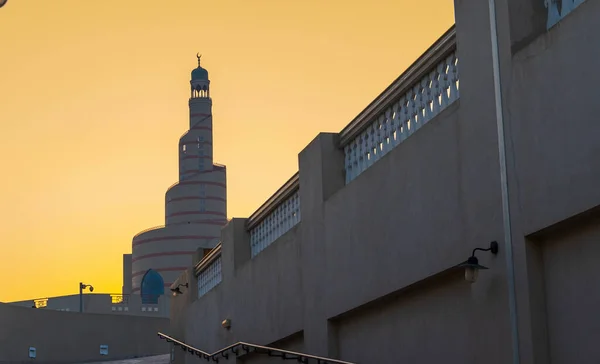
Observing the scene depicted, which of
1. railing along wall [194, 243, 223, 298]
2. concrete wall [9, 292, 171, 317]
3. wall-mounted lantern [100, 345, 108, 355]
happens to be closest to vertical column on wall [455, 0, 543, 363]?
railing along wall [194, 243, 223, 298]

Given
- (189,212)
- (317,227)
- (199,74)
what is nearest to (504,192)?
(317,227)

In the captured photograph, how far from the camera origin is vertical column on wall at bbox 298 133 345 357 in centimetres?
1272

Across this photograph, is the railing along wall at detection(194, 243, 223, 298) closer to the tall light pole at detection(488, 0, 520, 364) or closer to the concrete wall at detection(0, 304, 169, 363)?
the tall light pole at detection(488, 0, 520, 364)

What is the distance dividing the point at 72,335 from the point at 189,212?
36.7m

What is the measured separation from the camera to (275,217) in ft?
50.6

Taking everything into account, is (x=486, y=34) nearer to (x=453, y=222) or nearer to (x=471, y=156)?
(x=471, y=156)

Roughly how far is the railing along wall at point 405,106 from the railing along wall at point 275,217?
76.8 inches

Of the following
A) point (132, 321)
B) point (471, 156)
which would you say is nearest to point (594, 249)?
point (471, 156)

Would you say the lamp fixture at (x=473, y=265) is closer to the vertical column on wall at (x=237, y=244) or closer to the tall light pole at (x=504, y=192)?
the tall light pole at (x=504, y=192)

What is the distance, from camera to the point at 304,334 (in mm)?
13453

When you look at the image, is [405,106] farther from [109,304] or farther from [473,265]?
[109,304]

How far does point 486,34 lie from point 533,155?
48.3 inches

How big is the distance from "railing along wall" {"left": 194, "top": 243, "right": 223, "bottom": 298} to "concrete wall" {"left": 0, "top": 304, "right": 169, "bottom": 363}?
450 inches

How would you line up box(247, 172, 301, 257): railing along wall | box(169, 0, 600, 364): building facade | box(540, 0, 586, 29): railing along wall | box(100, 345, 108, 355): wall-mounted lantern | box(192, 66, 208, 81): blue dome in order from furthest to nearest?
1. box(192, 66, 208, 81): blue dome
2. box(100, 345, 108, 355): wall-mounted lantern
3. box(247, 172, 301, 257): railing along wall
4. box(540, 0, 586, 29): railing along wall
5. box(169, 0, 600, 364): building facade
